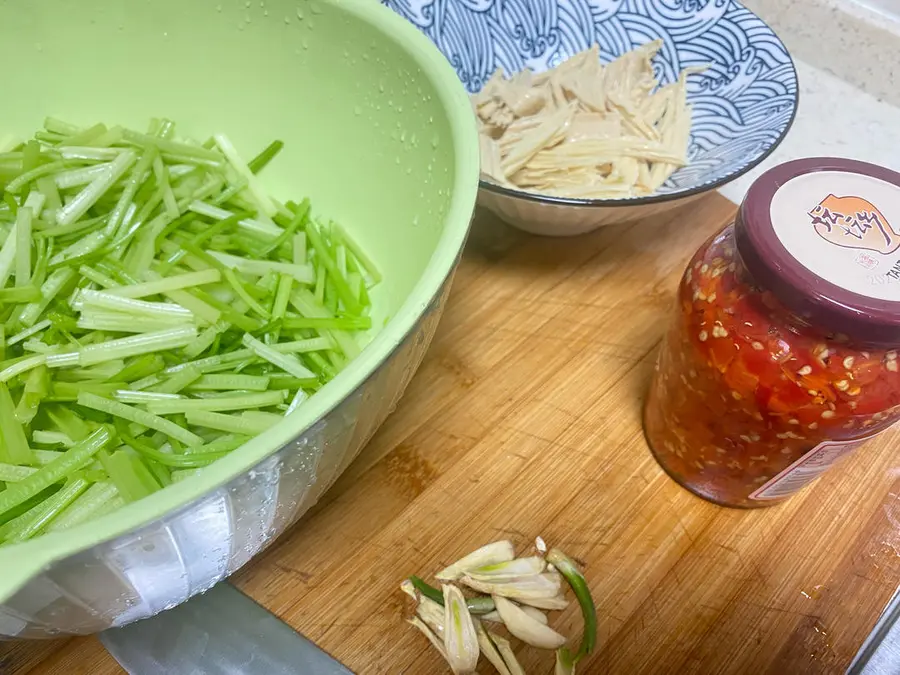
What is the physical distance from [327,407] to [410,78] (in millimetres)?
392

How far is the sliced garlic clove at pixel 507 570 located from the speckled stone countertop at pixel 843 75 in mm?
784

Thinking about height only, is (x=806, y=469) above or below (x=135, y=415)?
below

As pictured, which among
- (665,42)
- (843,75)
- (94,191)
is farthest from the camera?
(843,75)

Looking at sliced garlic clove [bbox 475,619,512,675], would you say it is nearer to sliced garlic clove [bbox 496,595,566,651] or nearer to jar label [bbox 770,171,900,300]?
sliced garlic clove [bbox 496,595,566,651]

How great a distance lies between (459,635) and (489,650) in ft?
0.10

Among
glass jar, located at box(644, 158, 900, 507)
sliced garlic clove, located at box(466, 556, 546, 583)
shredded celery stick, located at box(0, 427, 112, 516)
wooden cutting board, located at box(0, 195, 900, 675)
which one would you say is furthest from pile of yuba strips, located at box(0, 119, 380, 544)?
glass jar, located at box(644, 158, 900, 507)

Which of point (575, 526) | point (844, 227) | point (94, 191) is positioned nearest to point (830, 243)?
point (844, 227)

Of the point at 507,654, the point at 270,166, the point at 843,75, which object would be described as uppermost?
the point at 270,166

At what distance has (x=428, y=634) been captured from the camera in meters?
0.64

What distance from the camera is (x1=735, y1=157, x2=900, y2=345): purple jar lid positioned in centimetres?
52

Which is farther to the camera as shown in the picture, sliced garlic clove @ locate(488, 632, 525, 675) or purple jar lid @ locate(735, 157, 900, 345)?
sliced garlic clove @ locate(488, 632, 525, 675)

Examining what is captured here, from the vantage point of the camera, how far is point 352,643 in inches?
25.0

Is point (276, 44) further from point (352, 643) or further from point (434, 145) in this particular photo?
point (352, 643)

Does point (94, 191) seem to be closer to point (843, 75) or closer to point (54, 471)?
point (54, 471)
